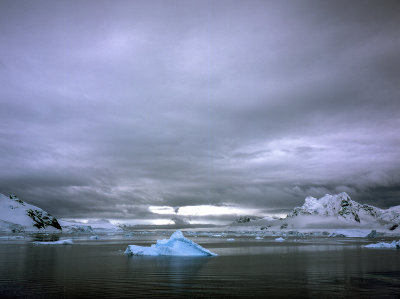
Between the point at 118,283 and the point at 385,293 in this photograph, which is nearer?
the point at 385,293

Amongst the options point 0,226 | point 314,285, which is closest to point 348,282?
point 314,285

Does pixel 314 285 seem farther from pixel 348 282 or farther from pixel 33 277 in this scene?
pixel 33 277

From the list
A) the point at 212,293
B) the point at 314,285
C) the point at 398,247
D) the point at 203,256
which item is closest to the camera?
the point at 212,293

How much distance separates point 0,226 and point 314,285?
19865 centimetres

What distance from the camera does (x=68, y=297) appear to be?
52.3ft

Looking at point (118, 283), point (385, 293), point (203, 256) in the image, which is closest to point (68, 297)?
point (118, 283)

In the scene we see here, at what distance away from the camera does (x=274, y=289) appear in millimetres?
18328

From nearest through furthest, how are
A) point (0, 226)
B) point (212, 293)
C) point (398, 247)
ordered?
point (212, 293)
point (398, 247)
point (0, 226)

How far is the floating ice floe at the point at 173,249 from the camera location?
39.8m

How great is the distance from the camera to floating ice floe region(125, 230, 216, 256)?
131ft

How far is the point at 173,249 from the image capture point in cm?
4034

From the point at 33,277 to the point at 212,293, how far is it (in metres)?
12.8

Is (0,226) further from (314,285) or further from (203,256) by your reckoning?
(314,285)

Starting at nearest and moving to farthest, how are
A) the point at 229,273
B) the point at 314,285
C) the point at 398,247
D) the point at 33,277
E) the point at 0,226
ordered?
the point at 314,285, the point at 33,277, the point at 229,273, the point at 398,247, the point at 0,226
